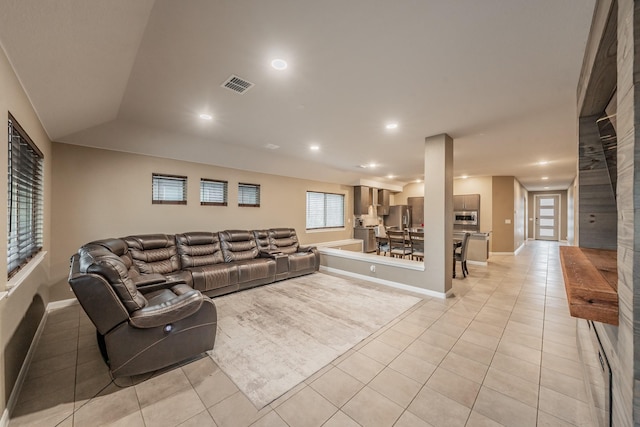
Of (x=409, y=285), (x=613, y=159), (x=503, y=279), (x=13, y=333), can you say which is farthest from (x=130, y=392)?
(x=503, y=279)

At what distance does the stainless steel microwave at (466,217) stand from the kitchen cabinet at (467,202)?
14 centimetres

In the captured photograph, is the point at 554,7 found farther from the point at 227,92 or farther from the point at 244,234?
the point at 244,234

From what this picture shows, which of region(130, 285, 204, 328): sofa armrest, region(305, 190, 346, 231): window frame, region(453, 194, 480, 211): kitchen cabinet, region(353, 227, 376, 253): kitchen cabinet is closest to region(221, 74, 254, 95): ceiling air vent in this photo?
region(130, 285, 204, 328): sofa armrest

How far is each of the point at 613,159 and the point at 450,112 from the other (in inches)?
64.8

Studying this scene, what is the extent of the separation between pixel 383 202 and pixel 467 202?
2.81 metres

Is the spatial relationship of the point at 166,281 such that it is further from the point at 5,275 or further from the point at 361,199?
the point at 361,199

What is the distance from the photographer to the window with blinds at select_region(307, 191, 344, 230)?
7.34 meters

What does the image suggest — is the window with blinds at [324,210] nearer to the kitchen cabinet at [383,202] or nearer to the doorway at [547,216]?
the kitchen cabinet at [383,202]

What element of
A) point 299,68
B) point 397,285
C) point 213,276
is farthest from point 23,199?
point 397,285

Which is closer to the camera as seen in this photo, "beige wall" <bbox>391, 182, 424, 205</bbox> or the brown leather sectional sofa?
the brown leather sectional sofa

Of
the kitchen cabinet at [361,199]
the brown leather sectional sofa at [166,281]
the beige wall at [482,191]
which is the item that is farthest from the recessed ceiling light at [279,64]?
the beige wall at [482,191]

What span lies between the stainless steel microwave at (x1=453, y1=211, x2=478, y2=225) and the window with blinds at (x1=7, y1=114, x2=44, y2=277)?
9.83 meters

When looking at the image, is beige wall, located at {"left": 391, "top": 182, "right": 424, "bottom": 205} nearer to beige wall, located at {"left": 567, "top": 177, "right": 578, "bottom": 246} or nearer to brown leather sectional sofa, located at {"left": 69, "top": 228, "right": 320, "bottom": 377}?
beige wall, located at {"left": 567, "top": 177, "right": 578, "bottom": 246}

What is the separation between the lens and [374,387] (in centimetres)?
202
